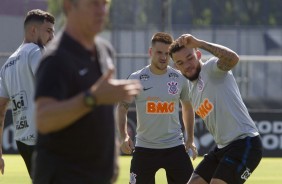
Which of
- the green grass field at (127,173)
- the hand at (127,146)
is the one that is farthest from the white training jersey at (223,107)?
the green grass field at (127,173)

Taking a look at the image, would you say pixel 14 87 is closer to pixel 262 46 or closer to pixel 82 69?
pixel 82 69

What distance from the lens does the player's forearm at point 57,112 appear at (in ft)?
16.9

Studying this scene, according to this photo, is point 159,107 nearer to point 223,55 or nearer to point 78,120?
point 223,55

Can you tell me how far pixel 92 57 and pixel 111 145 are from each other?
0.61 metres

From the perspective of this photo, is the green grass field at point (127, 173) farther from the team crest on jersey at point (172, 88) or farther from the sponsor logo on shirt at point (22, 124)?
the sponsor logo on shirt at point (22, 124)

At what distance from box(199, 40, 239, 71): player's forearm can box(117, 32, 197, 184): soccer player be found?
1.98 metres

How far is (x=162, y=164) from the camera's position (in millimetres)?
10539

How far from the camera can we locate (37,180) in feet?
19.2

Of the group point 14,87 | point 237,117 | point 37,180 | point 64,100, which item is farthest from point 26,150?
point 64,100

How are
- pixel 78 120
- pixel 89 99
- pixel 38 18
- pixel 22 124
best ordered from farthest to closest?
pixel 38 18
pixel 22 124
pixel 78 120
pixel 89 99

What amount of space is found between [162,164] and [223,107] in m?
1.94

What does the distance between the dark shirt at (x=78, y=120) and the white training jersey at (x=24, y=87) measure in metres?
2.95

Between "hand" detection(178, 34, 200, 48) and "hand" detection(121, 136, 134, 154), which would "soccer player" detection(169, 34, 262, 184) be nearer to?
"hand" detection(178, 34, 200, 48)

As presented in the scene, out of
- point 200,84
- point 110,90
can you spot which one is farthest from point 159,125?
point 110,90
